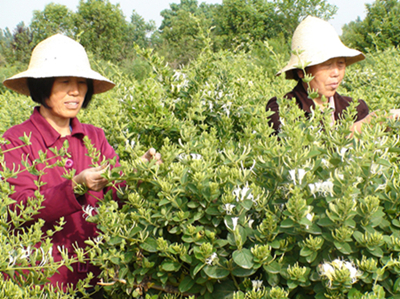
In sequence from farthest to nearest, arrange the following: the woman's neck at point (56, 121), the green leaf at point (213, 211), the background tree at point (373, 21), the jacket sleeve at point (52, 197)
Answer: the background tree at point (373, 21), the woman's neck at point (56, 121), the jacket sleeve at point (52, 197), the green leaf at point (213, 211)

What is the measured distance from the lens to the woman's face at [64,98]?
2203 millimetres

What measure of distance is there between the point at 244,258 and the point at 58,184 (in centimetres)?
97

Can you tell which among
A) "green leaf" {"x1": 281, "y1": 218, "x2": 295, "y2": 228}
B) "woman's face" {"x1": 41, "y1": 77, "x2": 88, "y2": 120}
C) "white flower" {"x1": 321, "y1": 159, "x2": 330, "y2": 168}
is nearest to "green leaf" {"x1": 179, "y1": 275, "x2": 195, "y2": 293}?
"green leaf" {"x1": 281, "y1": 218, "x2": 295, "y2": 228}

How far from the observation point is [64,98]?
7.27 ft

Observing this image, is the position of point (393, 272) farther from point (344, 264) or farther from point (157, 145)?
point (157, 145)

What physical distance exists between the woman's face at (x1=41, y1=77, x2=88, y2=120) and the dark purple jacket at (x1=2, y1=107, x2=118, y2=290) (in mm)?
83

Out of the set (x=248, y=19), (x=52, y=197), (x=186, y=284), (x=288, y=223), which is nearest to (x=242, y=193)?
(x=288, y=223)

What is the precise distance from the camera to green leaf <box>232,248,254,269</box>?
128cm

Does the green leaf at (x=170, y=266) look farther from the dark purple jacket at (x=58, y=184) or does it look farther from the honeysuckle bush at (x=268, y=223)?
the dark purple jacket at (x=58, y=184)

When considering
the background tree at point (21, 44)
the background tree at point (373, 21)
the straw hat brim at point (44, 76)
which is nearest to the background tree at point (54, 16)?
the background tree at point (21, 44)

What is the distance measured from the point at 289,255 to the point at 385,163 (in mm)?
435

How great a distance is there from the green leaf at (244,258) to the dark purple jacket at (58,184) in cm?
78

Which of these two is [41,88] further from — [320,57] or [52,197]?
[320,57]

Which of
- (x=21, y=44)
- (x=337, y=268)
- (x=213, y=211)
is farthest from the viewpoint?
(x=21, y=44)
